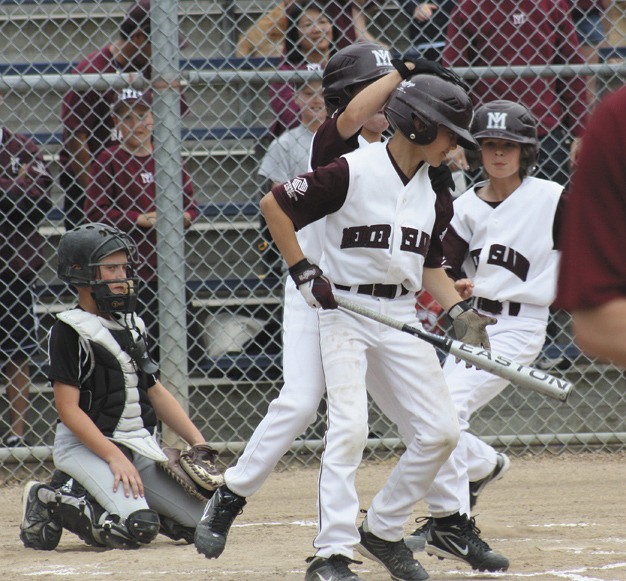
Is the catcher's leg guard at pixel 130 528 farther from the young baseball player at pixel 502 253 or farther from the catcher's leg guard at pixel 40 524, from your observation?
the young baseball player at pixel 502 253

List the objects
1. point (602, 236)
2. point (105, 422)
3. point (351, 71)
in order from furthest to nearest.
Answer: point (105, 422), point (351, 71), point (602, 236)

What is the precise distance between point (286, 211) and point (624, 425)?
329 centimetres

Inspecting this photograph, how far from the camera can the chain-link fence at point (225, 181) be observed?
5.34 m

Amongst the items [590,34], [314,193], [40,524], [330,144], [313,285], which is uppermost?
[590,34]

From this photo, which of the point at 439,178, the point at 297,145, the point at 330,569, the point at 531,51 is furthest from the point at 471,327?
the point at 531,51

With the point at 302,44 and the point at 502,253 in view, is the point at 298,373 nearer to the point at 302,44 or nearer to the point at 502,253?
the point at 502,253

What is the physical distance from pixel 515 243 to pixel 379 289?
3.43 ft

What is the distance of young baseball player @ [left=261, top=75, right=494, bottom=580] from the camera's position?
11.0ft

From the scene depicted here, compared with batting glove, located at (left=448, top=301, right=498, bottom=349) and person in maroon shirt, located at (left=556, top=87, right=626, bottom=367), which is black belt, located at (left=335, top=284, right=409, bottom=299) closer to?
batting glove, located at (left=448, top=301, right=498, bottom=349)

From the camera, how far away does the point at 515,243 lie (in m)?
4.31

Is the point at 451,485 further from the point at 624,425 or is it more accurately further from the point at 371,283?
the point at 624,425

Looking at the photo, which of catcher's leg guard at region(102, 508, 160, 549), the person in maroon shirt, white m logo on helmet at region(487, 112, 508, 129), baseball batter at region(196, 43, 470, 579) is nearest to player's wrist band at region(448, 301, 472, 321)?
baseball batter at region(196, 43, 470, 579)

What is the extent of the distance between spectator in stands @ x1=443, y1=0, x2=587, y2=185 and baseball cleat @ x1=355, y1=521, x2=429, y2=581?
8.93 ft

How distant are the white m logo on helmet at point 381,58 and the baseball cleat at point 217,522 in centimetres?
162
